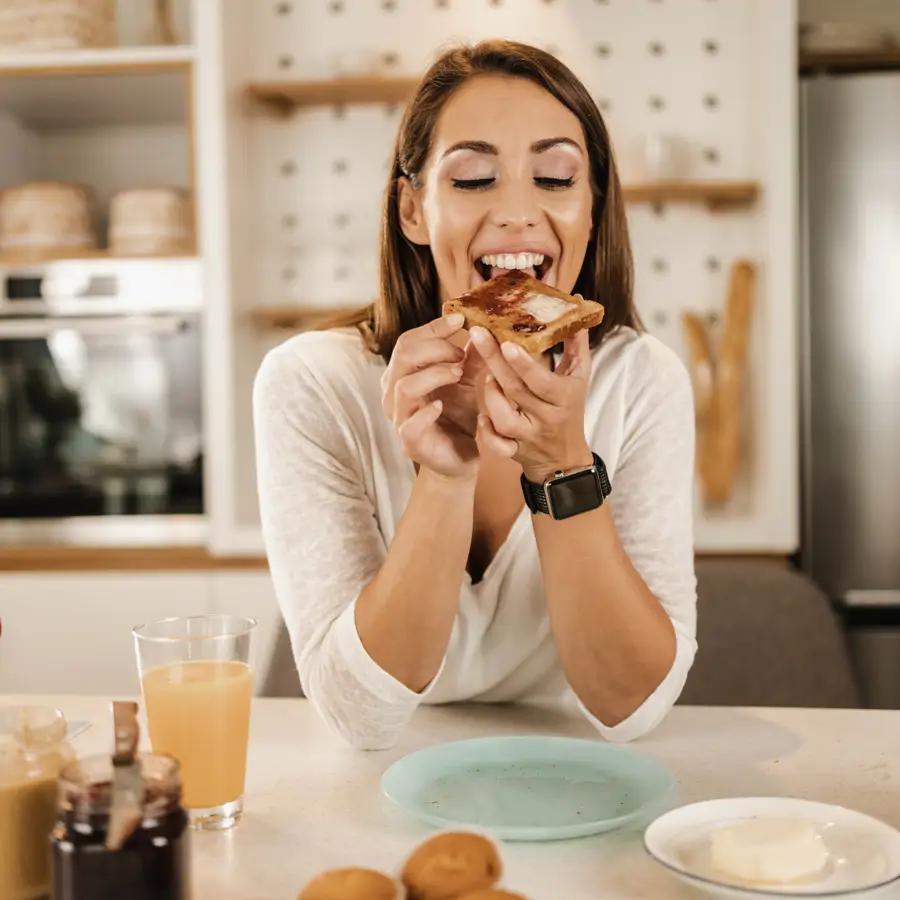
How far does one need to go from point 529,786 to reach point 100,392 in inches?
91.4

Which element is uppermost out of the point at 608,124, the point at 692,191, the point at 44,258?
the point at 608,124

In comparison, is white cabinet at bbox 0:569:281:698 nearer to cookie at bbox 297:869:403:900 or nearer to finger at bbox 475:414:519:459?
finger at bbox 475:414:519:459

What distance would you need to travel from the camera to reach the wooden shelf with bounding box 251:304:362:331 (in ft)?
9.78

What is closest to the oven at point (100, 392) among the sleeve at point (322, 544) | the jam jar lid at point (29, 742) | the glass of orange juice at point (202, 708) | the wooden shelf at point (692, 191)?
the wooden shelf at point (692, 191)

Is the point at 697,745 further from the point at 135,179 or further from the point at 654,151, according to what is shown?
the point at 135,179

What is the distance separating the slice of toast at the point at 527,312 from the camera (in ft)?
3.60

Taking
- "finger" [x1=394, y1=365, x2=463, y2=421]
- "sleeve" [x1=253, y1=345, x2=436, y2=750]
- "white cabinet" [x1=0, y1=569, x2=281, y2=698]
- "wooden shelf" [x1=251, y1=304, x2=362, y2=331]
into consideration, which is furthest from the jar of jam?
"wooden shelf" [x1=251, y1=304, x2=362, y2=331]

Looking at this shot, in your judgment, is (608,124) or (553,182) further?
(608,124)

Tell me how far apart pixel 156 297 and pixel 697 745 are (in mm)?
2208

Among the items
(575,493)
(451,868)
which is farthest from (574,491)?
(451,868)

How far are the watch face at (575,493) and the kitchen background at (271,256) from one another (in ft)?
5.85

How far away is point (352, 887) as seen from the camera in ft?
2.12

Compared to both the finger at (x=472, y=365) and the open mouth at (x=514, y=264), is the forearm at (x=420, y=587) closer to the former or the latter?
the finger at (x=472, y=365)

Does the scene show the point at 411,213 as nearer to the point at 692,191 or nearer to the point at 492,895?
the point at 492,895
